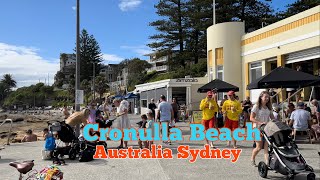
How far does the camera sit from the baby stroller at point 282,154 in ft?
20.6

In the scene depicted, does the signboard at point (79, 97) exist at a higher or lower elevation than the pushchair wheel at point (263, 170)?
higher

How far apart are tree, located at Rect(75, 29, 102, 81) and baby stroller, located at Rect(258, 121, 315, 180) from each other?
7687 cm

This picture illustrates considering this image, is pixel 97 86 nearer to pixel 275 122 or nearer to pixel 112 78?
pixel 112 78

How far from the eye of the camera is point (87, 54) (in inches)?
3260

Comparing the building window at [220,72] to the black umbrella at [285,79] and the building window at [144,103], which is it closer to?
the building window at [144,103]

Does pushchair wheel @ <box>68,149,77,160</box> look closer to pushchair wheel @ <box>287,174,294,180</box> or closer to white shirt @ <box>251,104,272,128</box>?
white shirt @ <box>251,104,272,128</box>

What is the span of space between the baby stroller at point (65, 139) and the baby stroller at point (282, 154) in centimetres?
481

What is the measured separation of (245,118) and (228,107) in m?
4.08

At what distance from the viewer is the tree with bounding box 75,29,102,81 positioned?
82.0m

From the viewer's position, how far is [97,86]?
258ft

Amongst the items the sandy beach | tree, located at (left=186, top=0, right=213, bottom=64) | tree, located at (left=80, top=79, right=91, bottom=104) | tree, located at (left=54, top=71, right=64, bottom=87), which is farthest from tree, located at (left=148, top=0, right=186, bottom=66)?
tree, located at (left=54, top=71, right=64, bottom=87)

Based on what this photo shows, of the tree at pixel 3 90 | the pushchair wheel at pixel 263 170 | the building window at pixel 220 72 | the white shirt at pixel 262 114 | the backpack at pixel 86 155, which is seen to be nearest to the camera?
the pushchair wheel at pixel 263 170

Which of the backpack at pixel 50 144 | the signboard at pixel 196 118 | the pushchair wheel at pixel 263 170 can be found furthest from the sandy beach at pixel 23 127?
the pushchair wheel at pixel 263 170

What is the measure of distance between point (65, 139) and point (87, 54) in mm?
75410
